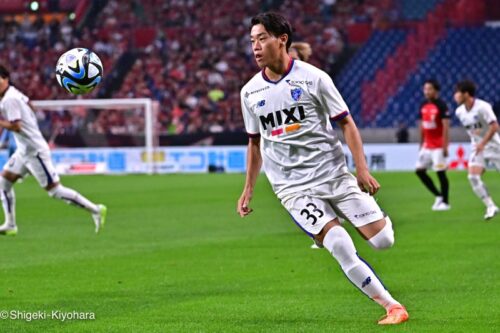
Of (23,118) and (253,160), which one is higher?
(253,160)

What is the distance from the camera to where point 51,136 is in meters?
39.2

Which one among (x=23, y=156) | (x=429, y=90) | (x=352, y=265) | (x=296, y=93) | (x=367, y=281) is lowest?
(x=23, y=156)

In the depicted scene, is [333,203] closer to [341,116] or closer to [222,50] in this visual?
[341,116]

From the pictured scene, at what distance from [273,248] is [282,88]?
626 cm

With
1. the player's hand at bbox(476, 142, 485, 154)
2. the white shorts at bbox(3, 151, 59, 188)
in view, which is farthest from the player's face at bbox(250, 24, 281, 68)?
the player's hand at bbox(476, 142, 485, 154)

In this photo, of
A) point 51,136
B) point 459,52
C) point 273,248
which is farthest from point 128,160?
point 273,248

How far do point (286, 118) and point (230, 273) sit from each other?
376cm

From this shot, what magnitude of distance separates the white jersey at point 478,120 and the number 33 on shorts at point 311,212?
438 inches

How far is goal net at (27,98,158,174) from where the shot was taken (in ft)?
124

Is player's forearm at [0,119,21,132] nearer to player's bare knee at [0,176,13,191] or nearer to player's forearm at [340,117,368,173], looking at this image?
player's bare knee at [0,176,13,191]

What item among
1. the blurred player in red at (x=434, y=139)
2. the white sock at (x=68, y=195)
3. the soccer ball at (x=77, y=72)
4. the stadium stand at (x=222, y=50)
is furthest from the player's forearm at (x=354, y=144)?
the stadium stand at (x=222, y=50)

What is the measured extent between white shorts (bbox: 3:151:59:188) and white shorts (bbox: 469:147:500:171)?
7.41 meters

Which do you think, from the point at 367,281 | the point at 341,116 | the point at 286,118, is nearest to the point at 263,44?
the point at 286,118

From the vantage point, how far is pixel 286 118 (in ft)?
25.0
